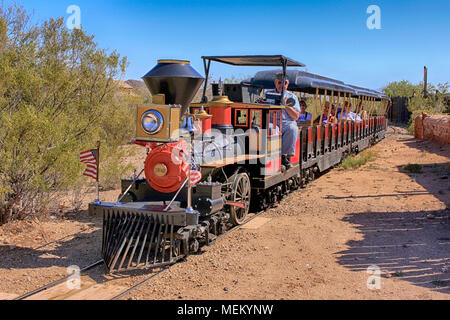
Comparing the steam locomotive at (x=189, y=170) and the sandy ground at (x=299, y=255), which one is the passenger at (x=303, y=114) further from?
the steam locomotive at (x=189, y=170)

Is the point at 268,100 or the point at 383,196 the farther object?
the point at 383,196

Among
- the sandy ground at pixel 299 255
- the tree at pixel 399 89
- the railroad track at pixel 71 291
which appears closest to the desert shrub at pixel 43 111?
the sandy ground at pixel 299 255

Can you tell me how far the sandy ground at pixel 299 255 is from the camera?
16.0ft

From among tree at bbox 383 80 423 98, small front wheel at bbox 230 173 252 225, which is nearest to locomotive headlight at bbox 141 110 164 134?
small front wheel at bbox 230 173 252 225

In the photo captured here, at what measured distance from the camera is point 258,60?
8625mm

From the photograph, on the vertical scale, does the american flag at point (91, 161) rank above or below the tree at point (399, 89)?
below

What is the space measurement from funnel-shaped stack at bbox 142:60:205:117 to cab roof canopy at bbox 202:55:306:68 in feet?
9.30

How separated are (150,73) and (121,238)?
2140 mm

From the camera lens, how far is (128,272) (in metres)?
5.45

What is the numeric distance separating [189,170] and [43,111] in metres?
3.22

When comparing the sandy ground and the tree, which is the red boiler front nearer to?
the sandy ground

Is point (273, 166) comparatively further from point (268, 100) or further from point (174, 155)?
point (174, 155)

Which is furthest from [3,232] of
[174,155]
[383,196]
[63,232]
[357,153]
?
[357,153]

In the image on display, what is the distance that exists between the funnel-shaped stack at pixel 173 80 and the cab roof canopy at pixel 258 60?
112 inches
